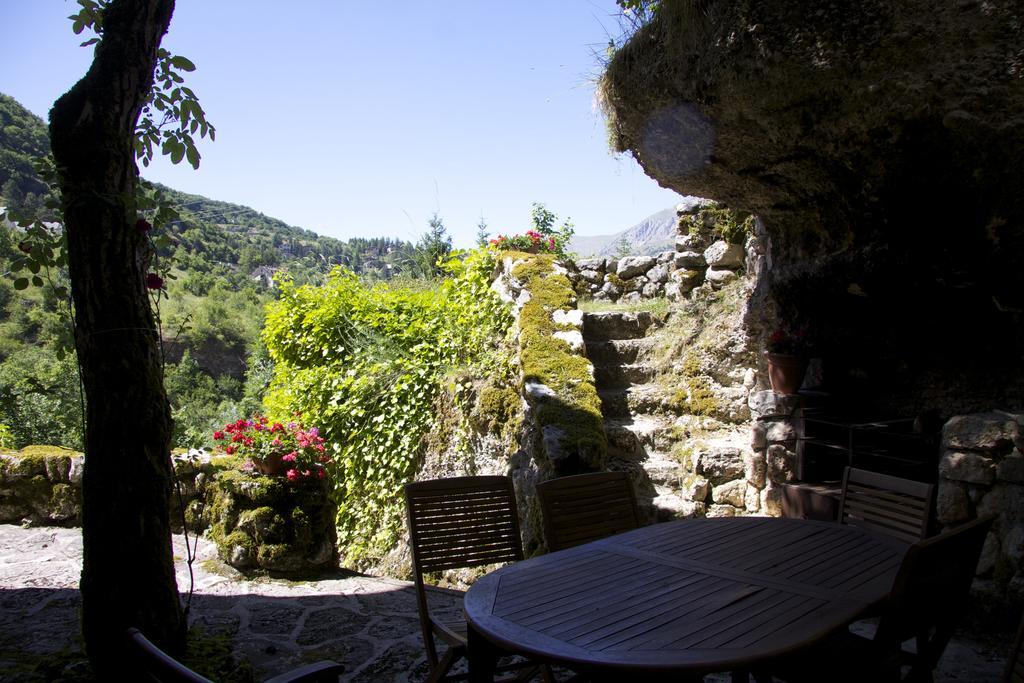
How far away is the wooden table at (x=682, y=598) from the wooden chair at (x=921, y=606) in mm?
99

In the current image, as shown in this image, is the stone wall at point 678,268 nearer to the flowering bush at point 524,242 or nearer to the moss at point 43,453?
the flowering bush at point 524,242

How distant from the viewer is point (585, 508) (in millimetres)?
2607

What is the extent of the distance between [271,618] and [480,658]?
2.29m

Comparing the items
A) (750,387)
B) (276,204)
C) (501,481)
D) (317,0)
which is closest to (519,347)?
(750,387)

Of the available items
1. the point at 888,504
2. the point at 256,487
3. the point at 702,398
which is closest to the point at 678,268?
the point at 702,398

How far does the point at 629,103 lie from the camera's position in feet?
14.0

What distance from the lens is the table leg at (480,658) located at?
1.61m

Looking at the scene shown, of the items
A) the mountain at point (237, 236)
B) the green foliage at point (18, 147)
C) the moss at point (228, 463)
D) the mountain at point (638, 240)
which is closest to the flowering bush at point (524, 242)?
the mountain at point (638, 240)

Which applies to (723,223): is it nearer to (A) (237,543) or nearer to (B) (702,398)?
(B) (702,398)

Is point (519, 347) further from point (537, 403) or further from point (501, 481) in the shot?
point (501, 481)

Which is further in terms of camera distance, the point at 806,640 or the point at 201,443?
the point at 201,443

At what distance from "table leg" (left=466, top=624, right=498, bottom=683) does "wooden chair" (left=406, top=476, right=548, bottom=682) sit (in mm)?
721

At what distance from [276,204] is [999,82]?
10.9m

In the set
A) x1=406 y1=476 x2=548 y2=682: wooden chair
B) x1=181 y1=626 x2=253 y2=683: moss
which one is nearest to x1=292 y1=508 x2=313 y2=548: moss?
x1=181 y1=626 x2=253 y2=683: moss
